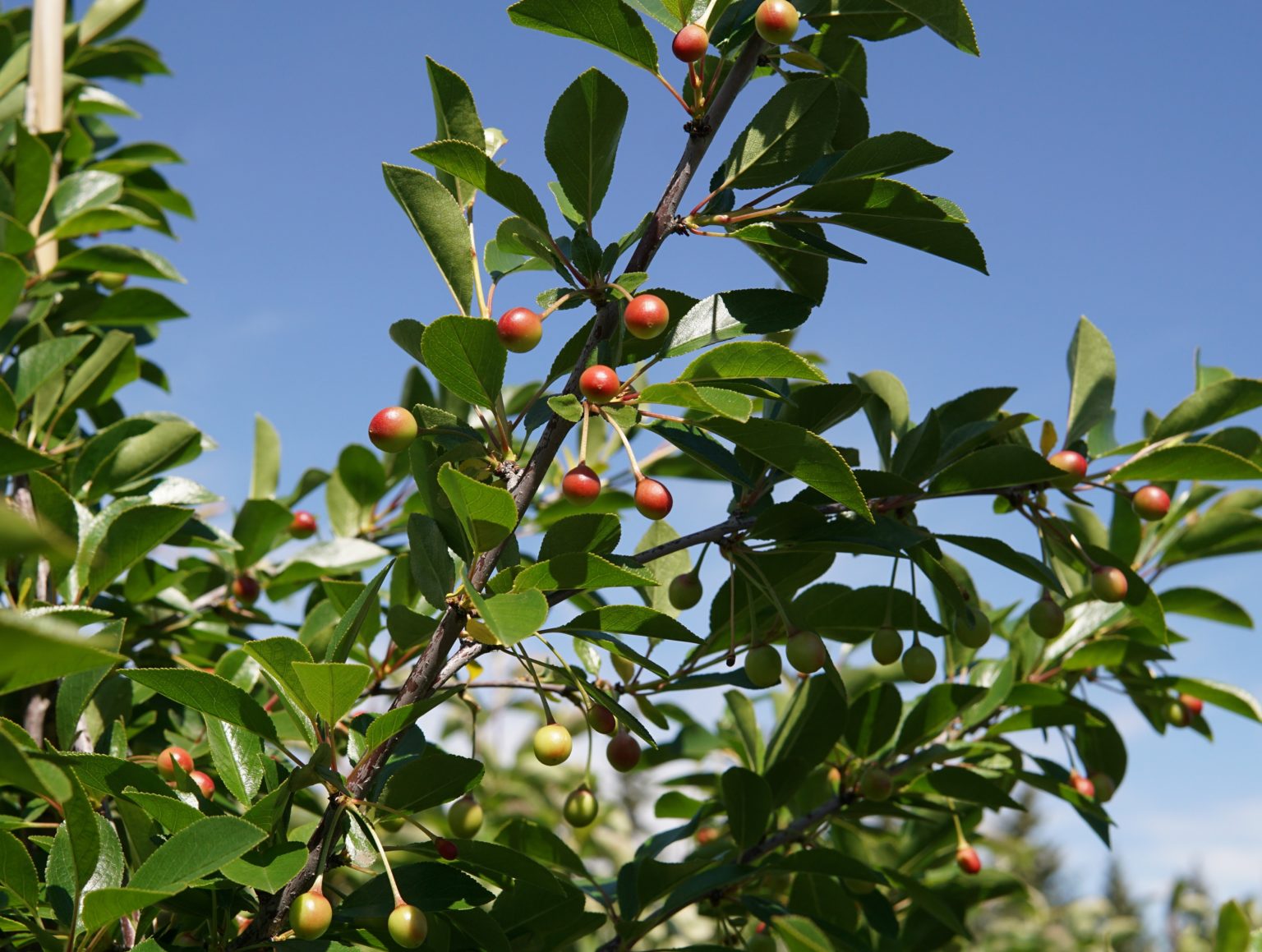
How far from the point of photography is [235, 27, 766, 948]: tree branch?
1.34m

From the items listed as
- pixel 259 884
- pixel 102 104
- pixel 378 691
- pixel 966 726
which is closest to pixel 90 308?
pixel 102 104

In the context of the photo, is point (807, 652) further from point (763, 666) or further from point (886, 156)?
point (886, 156)

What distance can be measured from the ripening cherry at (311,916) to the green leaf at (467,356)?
2.01ft

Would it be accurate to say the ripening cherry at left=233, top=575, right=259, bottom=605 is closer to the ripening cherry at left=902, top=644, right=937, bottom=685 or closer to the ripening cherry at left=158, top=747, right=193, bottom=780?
the ripening cherry at left=158, top=747, right=193, bottom=780

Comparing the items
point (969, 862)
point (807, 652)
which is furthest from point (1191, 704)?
point (807, 652)

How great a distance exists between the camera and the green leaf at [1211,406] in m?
1.80

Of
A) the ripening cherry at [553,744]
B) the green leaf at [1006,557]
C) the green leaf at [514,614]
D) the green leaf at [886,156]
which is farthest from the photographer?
the green leaf at [1006,557]

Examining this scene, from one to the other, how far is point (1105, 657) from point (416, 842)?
1.51 meters

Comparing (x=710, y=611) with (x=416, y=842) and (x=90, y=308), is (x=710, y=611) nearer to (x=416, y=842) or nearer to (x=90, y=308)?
(x=416, y=842)

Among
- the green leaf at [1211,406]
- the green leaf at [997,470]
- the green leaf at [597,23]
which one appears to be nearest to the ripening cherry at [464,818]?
the green leaf at [997,470]

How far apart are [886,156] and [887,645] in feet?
2.53

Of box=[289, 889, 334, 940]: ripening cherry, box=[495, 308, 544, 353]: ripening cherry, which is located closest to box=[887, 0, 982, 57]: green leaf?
box=[495, 308, 544, 353]: ripening cherry

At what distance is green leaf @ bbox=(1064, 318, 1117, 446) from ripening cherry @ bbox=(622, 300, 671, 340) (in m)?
0.86

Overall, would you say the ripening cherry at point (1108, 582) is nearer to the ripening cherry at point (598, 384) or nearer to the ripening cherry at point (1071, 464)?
the ripening cherry at point (1071, 464)
